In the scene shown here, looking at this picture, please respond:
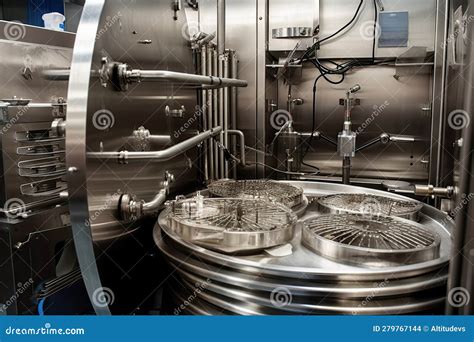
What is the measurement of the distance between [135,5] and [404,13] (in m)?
1.57

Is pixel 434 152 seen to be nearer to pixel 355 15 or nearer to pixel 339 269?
pixel 355 15

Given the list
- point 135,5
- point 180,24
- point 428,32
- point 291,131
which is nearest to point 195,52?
point 180,24

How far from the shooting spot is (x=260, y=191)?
161cm

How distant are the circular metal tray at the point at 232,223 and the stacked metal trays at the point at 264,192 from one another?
0.12 metres

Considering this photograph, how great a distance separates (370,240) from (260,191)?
0.62m

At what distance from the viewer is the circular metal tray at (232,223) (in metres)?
1.01

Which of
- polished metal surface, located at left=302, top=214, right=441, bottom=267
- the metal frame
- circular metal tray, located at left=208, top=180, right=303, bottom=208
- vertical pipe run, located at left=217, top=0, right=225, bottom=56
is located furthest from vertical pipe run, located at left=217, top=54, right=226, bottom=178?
the metal frame

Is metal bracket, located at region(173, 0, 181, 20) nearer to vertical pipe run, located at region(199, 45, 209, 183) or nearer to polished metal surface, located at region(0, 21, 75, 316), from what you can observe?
vertical pipe run, located at region(199, 45, 209, 183)

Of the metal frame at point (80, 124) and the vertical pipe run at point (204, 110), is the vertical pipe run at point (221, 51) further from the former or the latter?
the metal frame at point (80, 124)

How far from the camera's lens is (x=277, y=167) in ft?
8.02

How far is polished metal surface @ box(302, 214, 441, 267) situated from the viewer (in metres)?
0.96


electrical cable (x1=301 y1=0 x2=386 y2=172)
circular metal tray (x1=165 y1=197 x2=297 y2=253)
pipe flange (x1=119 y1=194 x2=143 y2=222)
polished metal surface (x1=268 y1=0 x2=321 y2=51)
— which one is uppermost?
polished metal surface (x1=268 y1=0 x2=321 y2=51)

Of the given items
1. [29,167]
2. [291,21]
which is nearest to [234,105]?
[291,21]

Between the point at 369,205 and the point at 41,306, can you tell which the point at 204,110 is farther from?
the point at 41,306
